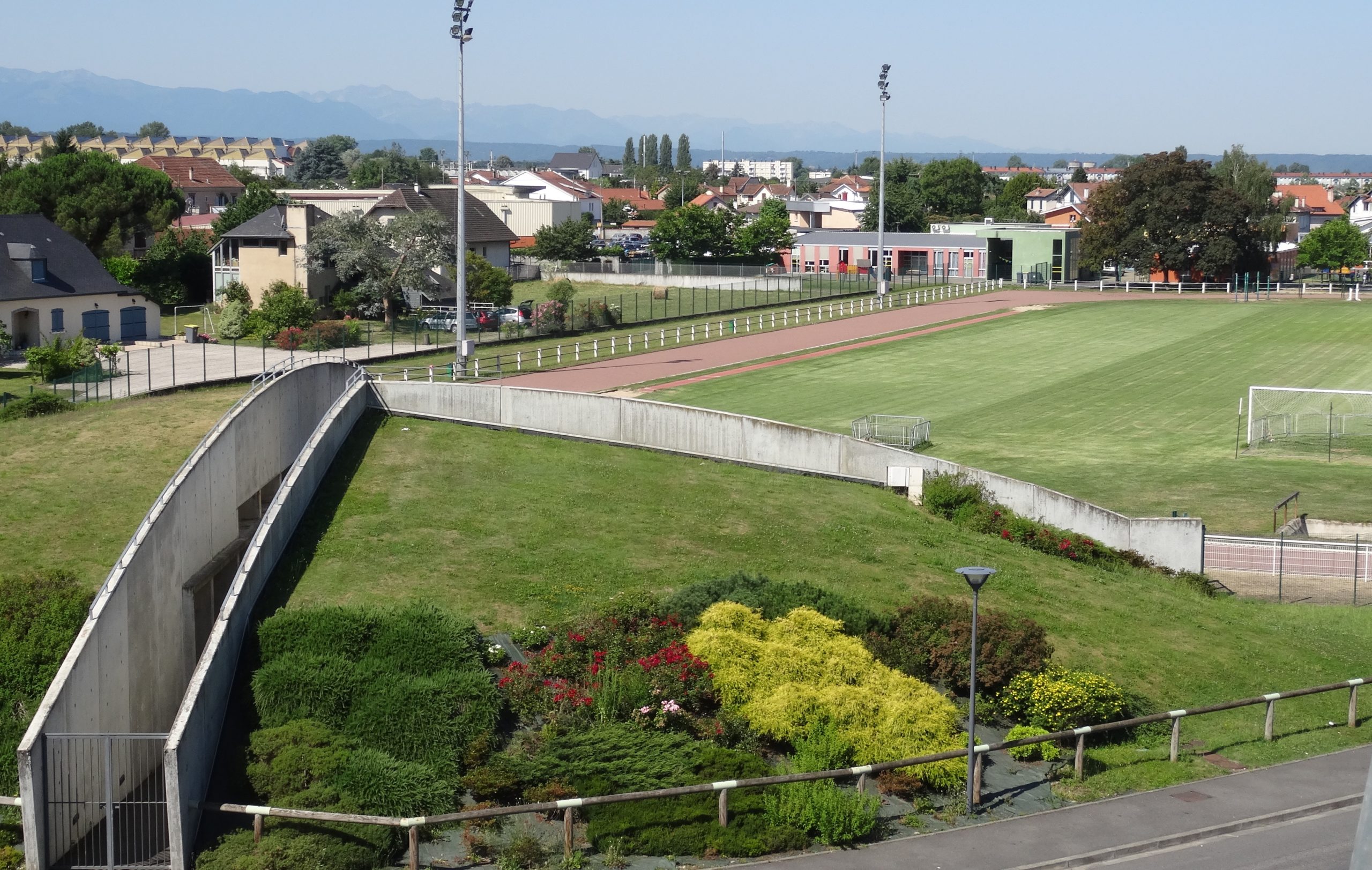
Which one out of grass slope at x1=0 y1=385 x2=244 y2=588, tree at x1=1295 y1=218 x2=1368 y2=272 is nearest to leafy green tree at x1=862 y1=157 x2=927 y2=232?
tree at x1=1295 y1=218 x2=1368 y2=272

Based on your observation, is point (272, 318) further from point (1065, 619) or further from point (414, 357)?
point (1065, 619)

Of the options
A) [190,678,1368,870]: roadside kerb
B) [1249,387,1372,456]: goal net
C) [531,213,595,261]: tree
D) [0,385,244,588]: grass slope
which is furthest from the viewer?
[531,213,595,261]: tree

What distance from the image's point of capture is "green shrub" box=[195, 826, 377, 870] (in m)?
15.5

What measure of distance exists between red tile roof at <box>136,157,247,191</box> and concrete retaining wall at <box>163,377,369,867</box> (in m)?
123

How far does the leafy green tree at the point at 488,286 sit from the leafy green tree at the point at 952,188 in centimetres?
10390

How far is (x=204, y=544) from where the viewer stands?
2319 centimetres

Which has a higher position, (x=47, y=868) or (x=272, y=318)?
(x=272, y=318)

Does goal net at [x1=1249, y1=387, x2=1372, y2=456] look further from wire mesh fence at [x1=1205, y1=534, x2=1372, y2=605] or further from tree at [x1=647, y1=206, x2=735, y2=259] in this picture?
tree at [x1=647, y1=206, x2=735, y2=259]

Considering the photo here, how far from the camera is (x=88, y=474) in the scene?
98.0 ft

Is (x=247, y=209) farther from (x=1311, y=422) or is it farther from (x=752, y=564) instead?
(x=752, y=564)

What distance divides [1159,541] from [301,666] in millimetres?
19668

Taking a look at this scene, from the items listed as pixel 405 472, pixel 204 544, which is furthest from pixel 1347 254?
pixel 204 544

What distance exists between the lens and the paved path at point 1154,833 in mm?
16484

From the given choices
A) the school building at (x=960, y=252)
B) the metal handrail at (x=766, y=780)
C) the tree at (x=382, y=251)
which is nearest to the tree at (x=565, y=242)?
the school building at (x=960, y=252)
